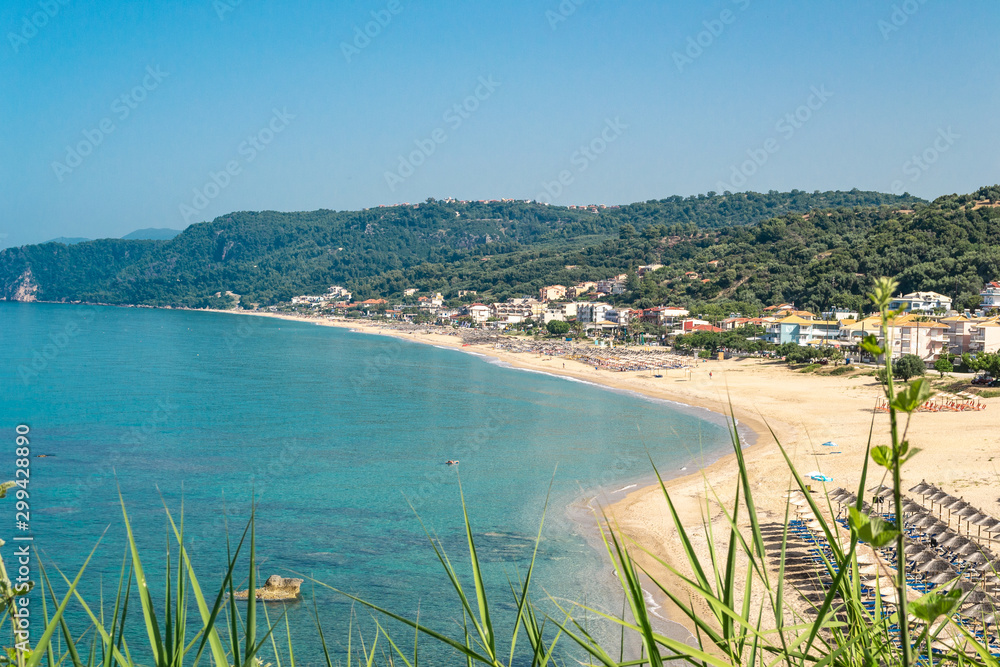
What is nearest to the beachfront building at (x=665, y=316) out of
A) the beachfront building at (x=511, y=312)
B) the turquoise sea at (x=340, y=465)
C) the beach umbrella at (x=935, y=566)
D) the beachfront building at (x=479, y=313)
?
the beachfront building at (x=511, y=312)

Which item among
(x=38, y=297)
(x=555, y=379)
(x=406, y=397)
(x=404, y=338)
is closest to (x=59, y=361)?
(x=406, y=397)

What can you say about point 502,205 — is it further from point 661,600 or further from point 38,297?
point 661,600

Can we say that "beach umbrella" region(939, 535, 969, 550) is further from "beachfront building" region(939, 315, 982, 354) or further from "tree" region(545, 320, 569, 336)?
"tree" region(545, 320, 569, 336)

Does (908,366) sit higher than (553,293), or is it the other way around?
(553,293)

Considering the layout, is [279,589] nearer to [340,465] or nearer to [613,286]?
[340,465]

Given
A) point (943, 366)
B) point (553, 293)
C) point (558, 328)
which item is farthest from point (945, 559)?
point (553, 293)
